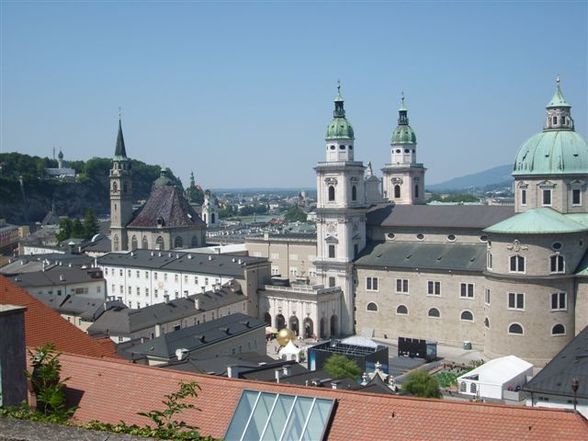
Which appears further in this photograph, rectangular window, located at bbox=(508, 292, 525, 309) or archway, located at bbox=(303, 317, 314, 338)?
archway, located at bbox=(303, 317, 314, 338)

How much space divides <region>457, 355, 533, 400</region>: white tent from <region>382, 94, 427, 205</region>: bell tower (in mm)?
34780

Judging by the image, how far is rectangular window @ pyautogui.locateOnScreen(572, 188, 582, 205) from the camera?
56.6m

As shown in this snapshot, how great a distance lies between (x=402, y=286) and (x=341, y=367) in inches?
862

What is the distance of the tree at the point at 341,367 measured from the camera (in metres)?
40.6

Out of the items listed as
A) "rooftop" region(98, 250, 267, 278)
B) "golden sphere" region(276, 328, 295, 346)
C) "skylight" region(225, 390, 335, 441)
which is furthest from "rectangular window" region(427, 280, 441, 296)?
"skylight" region(225, 390, 335, 441)

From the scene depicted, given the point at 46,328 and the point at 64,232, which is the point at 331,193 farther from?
the point at 64,232

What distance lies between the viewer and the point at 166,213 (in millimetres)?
86875

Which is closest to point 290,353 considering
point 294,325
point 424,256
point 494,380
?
point 294,325

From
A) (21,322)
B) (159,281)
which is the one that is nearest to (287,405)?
(21,322)

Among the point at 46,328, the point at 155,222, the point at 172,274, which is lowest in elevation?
the point at 172,274

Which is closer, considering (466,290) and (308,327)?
(466,290)

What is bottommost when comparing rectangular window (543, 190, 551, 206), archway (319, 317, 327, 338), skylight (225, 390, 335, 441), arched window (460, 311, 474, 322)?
archway (319, 317, 327, 338)

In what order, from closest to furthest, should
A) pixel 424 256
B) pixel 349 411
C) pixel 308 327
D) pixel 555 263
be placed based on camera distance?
pixel 349 411, pixel 555 263, pixel 424 256, pixel 308 327

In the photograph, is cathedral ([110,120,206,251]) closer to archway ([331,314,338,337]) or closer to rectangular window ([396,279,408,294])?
archway ([331,314,338,337])
